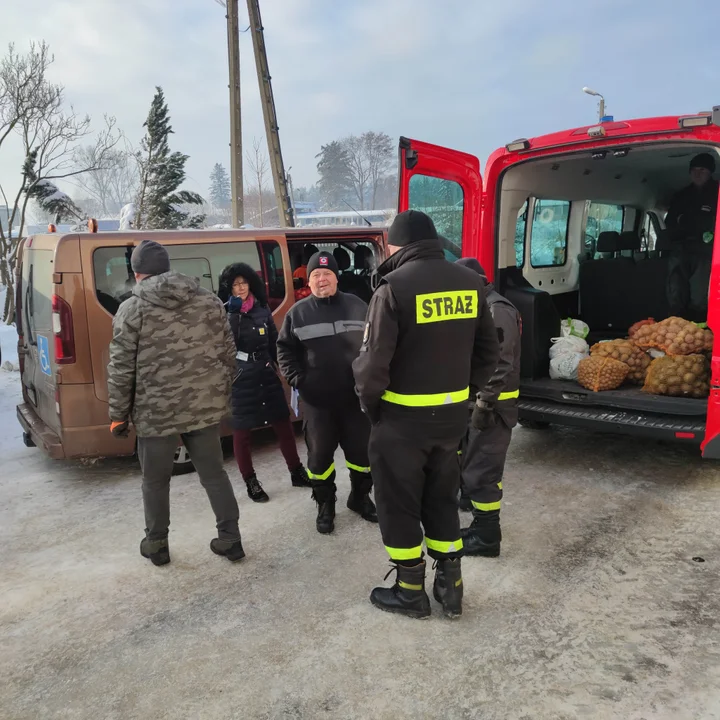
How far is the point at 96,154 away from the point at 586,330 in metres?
14.1

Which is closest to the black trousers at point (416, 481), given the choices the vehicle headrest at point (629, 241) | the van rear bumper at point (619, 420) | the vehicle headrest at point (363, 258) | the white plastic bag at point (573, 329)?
the van rear bumper at point (619, 420)

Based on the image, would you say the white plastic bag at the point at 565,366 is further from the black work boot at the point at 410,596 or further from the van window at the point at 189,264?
the black work boot at the point at 410,596

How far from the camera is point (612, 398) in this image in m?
4.64

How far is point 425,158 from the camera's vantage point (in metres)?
4.85

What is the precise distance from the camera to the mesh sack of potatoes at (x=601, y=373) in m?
4.89

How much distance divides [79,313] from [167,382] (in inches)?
58.2

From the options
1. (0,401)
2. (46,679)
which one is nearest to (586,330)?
(46,679)

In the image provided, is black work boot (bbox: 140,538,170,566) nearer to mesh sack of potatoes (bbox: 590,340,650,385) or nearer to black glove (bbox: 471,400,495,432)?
black glove (bbox: 471,400,495,432)

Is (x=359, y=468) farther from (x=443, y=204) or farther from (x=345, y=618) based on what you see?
(x=443, y=204)

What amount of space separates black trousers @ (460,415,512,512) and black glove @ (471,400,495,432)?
6 centimetres

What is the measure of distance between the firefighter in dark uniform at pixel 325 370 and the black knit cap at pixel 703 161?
4.04 m

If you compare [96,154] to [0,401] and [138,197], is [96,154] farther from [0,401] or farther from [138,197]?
[0,401]

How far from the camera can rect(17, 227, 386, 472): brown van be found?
4.25 meters

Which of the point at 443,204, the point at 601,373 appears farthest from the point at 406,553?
the point at 443,204
